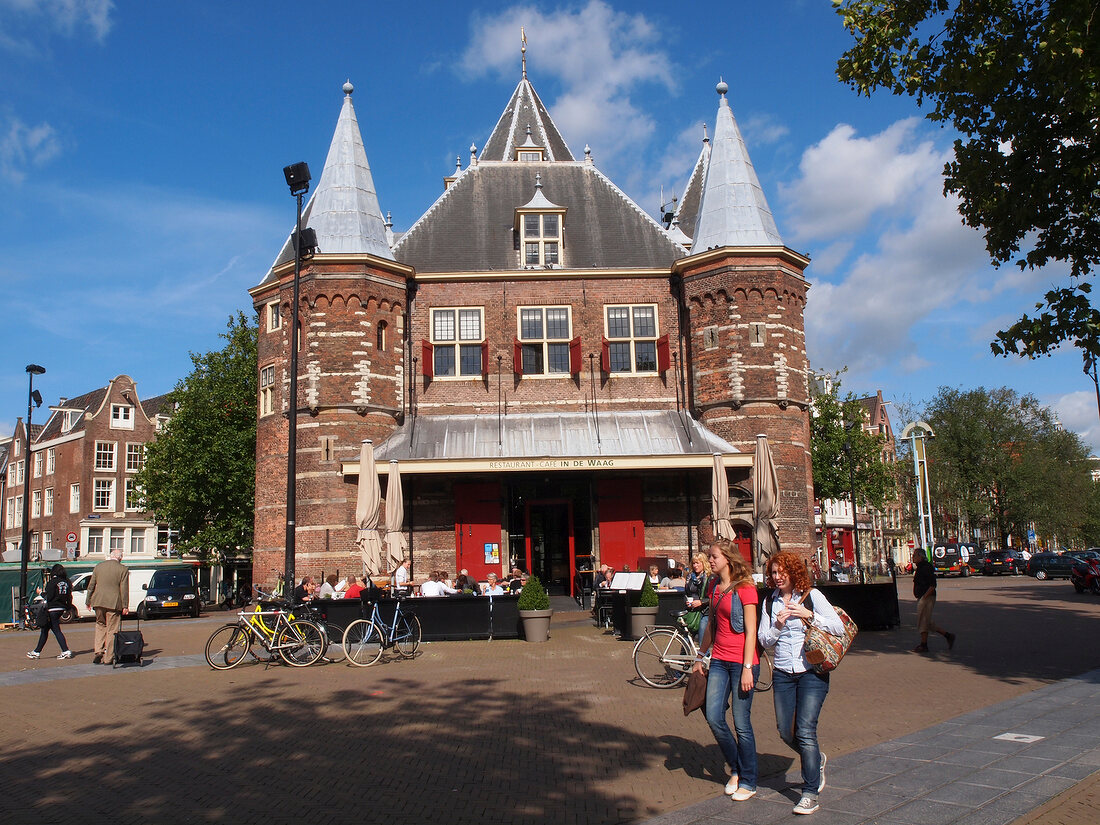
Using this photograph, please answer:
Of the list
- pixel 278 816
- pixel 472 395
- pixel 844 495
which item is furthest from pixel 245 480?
pixel 278 816

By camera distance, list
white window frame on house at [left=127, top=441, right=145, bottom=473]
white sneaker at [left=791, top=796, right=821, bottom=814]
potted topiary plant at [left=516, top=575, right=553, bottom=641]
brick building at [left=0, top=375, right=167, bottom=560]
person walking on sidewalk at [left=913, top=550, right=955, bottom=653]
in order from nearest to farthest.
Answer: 1. white sneaker at [left=791, top=796, right=821, bottom=814]
2. person walking on sidewalk at [left=913, top=550, right=955, bottom=653]
3. potted topiary plant at [left=516, top=575, right=553, bottom=641]
4. brick building at [left=0, top=375, right=167, bottom=560]
5. white window frame on house at [left=127, top=441, right=145, bottom=473]

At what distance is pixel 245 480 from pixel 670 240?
65.4 feet

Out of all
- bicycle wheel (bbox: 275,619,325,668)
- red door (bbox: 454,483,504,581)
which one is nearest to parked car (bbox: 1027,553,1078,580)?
red door (bbox: 454,483,504,581)

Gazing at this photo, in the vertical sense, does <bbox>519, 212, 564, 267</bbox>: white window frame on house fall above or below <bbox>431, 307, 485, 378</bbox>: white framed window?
above

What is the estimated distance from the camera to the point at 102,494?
48.5 metres

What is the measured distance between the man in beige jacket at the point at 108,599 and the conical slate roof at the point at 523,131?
1994 centimetres

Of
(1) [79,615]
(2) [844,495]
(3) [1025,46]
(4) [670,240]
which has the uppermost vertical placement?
(4) [670,240]

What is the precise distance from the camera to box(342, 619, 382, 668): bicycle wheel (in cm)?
1262

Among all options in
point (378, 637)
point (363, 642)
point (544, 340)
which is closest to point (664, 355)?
point (544, 340)

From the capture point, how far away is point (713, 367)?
75.2 ft

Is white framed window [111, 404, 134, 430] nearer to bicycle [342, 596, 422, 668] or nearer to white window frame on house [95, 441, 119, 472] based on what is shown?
white window frame on house [95, 441, 119, 472]

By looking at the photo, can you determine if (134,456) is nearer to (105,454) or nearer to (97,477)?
(105,454)

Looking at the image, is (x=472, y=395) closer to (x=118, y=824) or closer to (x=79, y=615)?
(x=79, y=615)

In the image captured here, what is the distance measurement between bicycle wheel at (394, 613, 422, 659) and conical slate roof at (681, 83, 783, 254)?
14.0 meters
